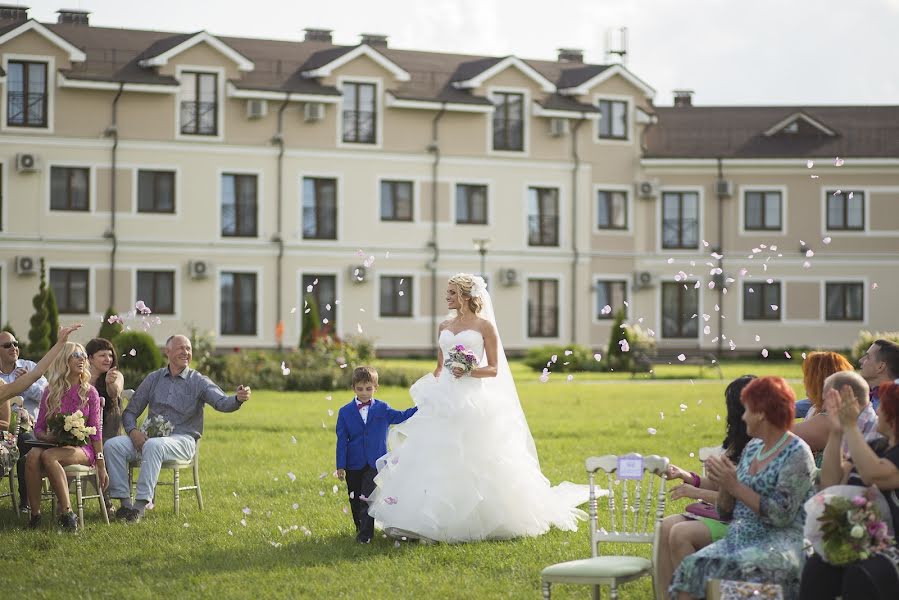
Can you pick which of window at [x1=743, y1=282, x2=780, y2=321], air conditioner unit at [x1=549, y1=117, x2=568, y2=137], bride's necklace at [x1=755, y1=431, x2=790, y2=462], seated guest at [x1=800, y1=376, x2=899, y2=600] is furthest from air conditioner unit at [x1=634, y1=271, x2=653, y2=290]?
bride's necklace at [x1=755, y1=431, x2=790, y2=462]

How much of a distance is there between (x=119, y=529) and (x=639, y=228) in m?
34.6

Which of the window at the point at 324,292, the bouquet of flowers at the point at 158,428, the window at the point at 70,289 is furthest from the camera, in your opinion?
the window at the point at 324,292

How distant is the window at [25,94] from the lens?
126ft

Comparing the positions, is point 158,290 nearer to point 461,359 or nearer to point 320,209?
point 320,209

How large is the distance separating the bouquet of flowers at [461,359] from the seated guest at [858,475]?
4310 millimetres

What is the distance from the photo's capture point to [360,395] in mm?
11383

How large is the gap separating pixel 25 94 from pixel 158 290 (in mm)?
6693

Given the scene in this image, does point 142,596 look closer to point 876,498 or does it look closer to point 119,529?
point 119,529

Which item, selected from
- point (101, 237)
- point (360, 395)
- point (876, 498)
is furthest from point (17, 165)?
point (876, 498)

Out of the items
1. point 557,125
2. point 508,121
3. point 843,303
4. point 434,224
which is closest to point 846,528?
point 434,224

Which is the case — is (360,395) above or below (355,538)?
above

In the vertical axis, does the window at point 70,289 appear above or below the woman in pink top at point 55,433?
above

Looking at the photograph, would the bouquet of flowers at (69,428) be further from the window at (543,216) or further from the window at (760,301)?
the window at (760,301)

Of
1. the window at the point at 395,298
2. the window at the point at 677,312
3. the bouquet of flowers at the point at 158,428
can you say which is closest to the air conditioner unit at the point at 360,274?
the window at the point at 395,298
